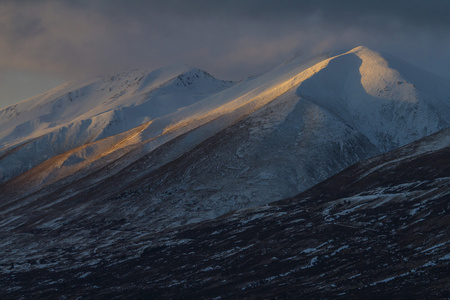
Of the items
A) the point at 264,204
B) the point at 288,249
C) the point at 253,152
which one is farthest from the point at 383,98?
the point at 288,249

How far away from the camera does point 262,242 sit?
83812 mm

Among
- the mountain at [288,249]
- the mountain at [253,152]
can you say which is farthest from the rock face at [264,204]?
the mountain at [253,152]

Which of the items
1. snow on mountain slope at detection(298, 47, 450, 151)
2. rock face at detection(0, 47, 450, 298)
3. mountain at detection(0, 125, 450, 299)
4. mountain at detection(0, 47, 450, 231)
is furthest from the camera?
snow on mountain slope at detection(298, 47, 450, 151)

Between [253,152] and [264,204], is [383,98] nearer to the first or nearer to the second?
[253,152]

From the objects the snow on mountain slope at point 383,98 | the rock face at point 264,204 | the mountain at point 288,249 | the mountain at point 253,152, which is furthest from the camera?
the snow on mountain slope at point 383,98

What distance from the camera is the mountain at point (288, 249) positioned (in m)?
57.1

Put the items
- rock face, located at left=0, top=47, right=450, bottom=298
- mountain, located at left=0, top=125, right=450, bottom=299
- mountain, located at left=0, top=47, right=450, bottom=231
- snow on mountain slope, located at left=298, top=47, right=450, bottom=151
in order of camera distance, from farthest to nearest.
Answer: snow on mountain slope, located at left=298, top=47, right=450, bottom=151 → mountain, located at left=0, top=47, right=450, bottom=231 → rock face, located at left=0, top=47, right=450, bottom=298 → mountain, located at left=0, top=125, right=450, bottom=299

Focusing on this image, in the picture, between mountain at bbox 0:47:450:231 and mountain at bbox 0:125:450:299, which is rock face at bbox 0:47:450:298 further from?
mountain at bbox 0:47:450:231

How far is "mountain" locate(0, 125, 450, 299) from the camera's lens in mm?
57125

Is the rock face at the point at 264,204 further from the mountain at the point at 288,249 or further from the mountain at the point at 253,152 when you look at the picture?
the mountain at the point at 253,152

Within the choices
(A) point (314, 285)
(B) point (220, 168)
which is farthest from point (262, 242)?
(B) point (220, 168)

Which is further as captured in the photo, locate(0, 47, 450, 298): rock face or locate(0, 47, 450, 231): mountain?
locate(0, 47, 450, 231): mountain

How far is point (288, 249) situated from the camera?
77250 millimetres

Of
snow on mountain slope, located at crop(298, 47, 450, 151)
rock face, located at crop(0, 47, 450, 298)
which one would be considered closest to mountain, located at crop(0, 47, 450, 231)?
snow on mountain slope, located at crop(298, 47, 450, 151)
